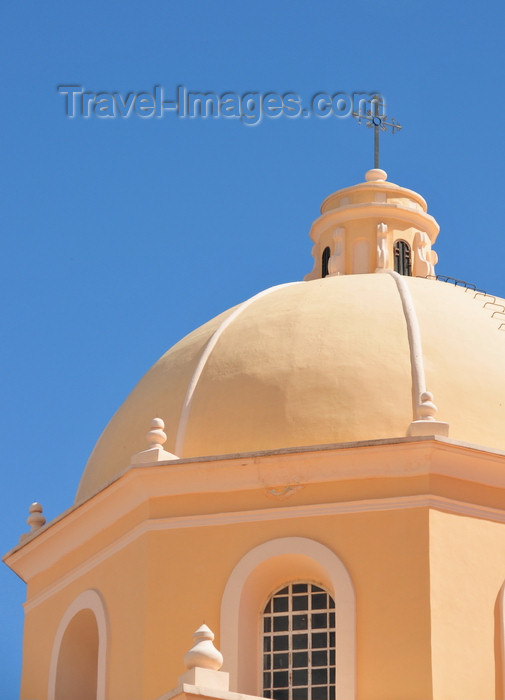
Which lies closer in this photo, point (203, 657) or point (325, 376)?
point (203, 657)

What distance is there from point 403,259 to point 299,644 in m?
7.27

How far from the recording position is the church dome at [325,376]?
21.6 m

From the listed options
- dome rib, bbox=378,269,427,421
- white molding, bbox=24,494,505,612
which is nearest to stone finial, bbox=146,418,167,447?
white molding, bbox=24,494,505,612

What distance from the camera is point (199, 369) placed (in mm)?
23016

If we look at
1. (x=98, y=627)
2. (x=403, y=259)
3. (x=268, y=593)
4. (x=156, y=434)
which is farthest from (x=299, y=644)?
(x=403, y=259)

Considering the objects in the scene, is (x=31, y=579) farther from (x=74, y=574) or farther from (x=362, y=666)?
(x=362, y=666)

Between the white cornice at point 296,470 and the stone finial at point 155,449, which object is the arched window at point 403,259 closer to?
the stone finial at point 155,449

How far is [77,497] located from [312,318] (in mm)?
3923

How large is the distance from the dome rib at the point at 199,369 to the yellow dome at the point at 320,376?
2 cm

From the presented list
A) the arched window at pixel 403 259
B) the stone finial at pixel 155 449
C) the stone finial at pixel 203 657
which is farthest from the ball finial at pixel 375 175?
the stone finial at pixel 203 657

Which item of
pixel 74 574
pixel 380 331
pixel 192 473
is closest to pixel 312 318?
pixel 380 331

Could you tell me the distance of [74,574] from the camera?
22.8 meters

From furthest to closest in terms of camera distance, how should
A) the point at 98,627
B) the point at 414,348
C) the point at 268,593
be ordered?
the point at 414,348 → the point at 98,627 → the point at 268,593

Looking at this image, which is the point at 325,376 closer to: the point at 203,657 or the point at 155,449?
the point at 155,449
